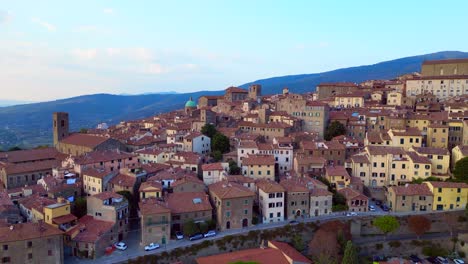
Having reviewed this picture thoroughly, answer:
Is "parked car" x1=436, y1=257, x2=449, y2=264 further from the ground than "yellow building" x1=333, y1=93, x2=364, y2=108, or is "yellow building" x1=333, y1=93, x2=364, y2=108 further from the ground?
"yellow building" x1=333, y1=93, x2=364, y2=108

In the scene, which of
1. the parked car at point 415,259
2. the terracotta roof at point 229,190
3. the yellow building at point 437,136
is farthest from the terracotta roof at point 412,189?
the terracotta roof at point 229,190

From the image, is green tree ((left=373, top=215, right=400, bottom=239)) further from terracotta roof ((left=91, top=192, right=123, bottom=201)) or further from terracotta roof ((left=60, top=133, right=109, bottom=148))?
terracotta roof ((left=60, top=133, right=109, bottom=148))

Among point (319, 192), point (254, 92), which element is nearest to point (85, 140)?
point (319, 192)

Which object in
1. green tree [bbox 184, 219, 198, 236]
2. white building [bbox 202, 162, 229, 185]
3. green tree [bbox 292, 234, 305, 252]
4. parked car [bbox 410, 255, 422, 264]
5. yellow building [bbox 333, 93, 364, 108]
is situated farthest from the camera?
yellow building [bbox 333, 93, 364, 108]

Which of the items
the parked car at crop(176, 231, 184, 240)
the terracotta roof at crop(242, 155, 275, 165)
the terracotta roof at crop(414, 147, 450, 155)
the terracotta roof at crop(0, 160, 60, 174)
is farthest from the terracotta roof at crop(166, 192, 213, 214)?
the terracotta roof at crop(414, 147, 450, 155)

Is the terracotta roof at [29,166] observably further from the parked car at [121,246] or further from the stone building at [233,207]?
the stone building at [233,207]

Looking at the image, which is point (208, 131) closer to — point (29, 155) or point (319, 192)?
point (319, 192)

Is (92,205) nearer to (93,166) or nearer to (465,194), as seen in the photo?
(93,166)
